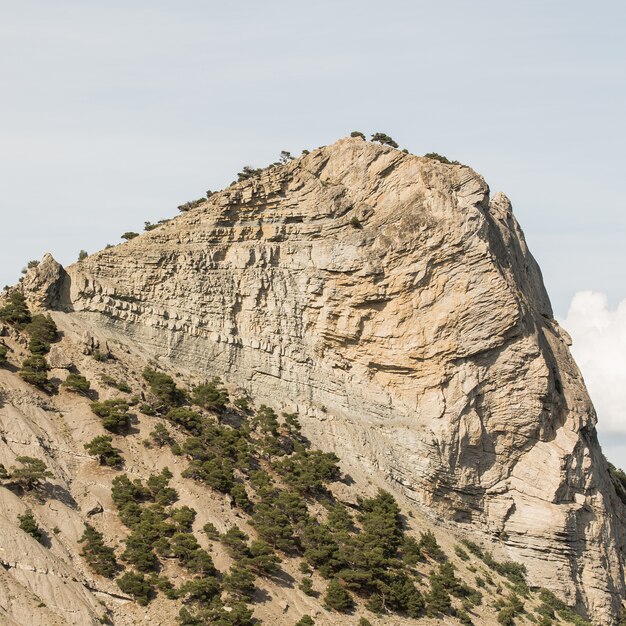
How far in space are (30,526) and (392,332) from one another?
99.7ft

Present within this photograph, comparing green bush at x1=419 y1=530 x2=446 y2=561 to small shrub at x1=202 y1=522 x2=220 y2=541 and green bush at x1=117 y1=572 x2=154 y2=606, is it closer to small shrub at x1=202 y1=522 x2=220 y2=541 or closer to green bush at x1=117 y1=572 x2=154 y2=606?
small shrub at x1=202 y1=522 x2=220 y2=541

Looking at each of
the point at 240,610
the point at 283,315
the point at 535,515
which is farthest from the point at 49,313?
the point at 535,515

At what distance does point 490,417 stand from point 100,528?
28.9 metres

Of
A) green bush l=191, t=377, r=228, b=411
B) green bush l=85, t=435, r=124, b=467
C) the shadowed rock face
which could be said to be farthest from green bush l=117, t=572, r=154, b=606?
the shadowed rock face

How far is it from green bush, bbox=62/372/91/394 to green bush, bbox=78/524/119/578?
1226 centimetres

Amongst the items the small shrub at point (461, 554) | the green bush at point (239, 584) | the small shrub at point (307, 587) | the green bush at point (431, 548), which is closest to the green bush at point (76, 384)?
the green bush at point (239, 584)

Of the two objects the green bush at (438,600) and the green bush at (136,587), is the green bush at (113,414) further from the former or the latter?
the green bush at (438,600)

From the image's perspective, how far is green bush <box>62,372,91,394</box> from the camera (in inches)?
2643

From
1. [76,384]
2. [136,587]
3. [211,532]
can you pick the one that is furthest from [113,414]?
[136,587]

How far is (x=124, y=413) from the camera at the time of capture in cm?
6650

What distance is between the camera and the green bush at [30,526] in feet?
180

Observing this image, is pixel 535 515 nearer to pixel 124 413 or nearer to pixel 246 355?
pixel 246 355

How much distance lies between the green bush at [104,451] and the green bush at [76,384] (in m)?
4.61

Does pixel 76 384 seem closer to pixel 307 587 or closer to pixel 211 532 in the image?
pixel 211 532
